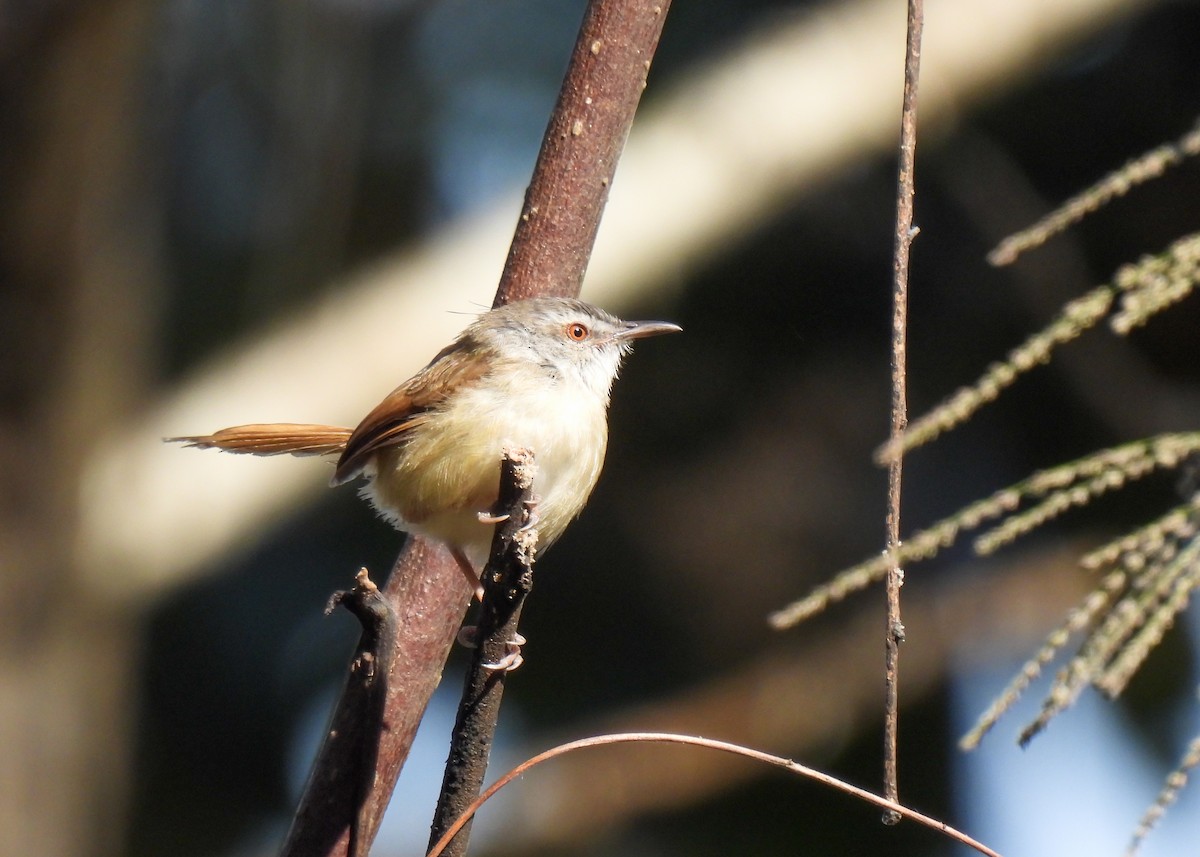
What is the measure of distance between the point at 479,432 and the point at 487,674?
140 centimetres

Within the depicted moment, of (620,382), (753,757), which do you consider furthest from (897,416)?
(620,382)

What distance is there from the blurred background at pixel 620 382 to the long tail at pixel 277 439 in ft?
3.19

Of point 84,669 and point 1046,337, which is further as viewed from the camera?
point 84,669

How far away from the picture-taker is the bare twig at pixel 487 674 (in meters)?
1.95

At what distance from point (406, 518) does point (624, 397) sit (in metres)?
3.71

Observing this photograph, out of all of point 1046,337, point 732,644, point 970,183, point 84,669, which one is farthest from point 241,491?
point 1046,337

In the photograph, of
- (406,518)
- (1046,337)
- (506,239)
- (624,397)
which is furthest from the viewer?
(624,397)

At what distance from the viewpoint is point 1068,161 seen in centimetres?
650

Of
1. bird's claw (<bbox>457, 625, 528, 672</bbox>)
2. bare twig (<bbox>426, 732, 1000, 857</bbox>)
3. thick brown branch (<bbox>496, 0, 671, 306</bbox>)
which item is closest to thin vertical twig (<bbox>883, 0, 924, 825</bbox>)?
bare twig (<bbox>426, 732, 1000, 857</bbox>)

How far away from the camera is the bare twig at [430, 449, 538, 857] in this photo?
195cm

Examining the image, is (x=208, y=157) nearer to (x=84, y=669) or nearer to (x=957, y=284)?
(x=84, y=669)

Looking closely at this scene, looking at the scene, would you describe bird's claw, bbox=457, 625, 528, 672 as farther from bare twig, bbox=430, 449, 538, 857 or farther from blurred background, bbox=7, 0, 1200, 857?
blurred background, bbox=7, 0, 1200, 857

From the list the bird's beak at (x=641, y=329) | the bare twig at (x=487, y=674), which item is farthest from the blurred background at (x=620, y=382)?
the bare twig at (x=487, y=674)

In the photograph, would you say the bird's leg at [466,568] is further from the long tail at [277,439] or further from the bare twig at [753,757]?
the bare twig at [753,757]
